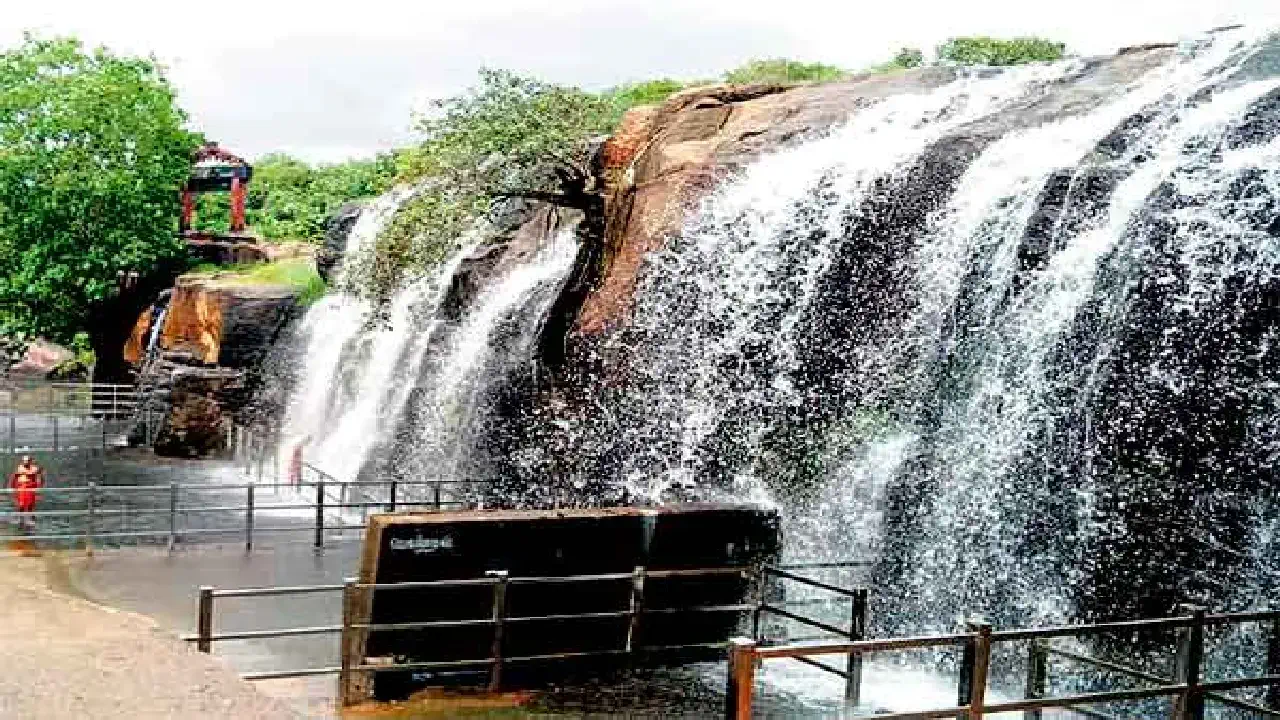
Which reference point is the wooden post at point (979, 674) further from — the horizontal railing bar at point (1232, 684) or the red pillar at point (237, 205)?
the red pillar at point (237, 205)

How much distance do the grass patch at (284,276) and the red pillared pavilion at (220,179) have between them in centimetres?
577

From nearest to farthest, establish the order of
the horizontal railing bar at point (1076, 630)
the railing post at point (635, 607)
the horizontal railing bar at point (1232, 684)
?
the horizontal railing bar at point (1076, 630) → the horizontal railing bar at point (1232, 684) → the railing post at point (635, 607)

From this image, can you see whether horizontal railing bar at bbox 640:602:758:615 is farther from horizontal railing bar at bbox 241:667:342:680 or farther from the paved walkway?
the paved walkway

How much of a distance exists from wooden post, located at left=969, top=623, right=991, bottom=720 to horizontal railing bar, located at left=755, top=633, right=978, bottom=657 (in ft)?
0.18

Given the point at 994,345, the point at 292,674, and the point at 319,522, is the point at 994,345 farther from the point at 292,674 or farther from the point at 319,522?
the point at 319,522

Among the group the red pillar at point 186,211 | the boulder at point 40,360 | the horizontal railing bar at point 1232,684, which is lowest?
the boulder at point 40,360

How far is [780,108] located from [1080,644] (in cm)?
1172

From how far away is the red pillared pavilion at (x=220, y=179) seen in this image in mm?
46219

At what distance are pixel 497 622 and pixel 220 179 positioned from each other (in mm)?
38739

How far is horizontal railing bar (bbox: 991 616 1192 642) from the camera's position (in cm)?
724

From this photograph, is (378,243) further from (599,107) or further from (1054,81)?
(1054,81)

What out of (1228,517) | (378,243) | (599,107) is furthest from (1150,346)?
(378,243)

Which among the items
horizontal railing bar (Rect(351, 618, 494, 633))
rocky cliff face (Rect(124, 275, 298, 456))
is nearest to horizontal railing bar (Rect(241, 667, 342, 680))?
horizontal railing bar (Rect(351, 618, 494, 633))

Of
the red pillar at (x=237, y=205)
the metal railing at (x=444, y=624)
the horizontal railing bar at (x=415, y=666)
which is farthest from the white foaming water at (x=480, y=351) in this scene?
the red pillar at (x=237, y=205)
